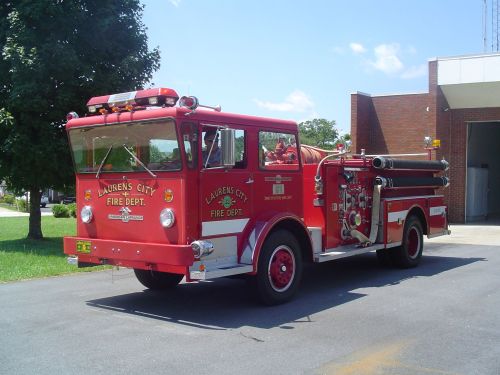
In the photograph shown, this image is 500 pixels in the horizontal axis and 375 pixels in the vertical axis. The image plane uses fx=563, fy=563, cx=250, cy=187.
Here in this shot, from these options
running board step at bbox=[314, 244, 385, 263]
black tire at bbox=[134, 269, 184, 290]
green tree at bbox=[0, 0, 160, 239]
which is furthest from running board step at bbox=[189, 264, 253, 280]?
green tree at bbox=[0, 0, 160, 239]

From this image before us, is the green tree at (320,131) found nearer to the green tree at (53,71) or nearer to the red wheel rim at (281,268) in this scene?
the green tree at (53,71)

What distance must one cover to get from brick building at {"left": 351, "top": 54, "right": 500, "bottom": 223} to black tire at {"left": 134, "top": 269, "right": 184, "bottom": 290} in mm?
15743

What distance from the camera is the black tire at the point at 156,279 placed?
28.9 feet

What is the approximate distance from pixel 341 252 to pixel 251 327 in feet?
9.70

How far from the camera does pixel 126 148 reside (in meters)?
7.46

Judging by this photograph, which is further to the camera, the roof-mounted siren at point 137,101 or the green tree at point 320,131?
the green tree at point 320,131

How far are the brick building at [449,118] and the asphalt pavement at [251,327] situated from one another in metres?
13.1

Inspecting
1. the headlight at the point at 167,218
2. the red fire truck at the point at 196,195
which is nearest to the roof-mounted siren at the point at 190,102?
the red fire truck at the point at 196,195

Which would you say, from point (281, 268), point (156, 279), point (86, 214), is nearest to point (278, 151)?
point (281, 268)

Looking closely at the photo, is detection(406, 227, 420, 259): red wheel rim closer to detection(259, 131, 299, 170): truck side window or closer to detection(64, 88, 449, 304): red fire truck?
detection(64, 88, 449, 304): red fire truck

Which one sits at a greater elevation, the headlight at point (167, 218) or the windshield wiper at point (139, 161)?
the windshield wiper at point (139, 161)

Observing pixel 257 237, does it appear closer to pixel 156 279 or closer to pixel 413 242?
pixel 156 279

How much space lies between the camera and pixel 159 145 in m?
7.09

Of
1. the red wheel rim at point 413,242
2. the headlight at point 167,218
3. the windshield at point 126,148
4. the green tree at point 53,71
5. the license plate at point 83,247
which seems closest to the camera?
the headlight at point 167,218
